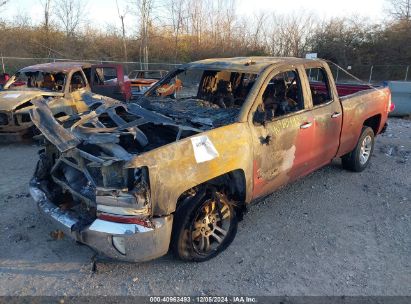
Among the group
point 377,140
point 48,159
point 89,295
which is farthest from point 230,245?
point 377,140

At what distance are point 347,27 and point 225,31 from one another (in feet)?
34.2

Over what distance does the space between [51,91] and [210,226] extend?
5949mm

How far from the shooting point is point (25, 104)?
757 cm

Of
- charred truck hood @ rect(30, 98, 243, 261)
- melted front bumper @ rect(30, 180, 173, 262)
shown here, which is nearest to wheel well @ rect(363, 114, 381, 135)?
charred truck hood @ rect(30, 98, 243, 261)

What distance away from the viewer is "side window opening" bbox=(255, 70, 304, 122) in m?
4.35

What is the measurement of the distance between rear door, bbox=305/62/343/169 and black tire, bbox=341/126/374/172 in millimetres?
819

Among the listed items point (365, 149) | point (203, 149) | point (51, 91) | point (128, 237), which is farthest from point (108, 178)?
point (51, 91)

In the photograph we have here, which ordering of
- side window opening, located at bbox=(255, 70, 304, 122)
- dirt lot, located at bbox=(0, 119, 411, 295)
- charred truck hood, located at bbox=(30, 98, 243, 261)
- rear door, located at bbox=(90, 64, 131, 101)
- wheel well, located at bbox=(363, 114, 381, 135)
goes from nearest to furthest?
charred truck hood, located at bbox=(30, 98, 243, 261) < dirt lot, located at bbox=(0, 119, 411, 295) < side window opening, located at bbox=(255, 70, 304, 122) < wheel well, located at bbox=(363, 114, 381, 135) < rear door, located at bbox=(90, 64, 131, 101)

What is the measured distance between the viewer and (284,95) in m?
4.86

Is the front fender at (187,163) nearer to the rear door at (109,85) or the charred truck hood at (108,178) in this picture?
the charred truck hood at (108,178)

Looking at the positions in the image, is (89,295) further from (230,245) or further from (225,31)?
(225,31)

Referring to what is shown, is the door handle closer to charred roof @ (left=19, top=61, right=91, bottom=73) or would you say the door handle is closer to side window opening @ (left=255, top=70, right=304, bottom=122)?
side window opening @ (left=255, top=70, right=304, bottom=122)

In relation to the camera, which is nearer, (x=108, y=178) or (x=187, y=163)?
(x=108, y=178)

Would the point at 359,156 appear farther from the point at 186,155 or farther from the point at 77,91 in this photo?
the point at 77,91
